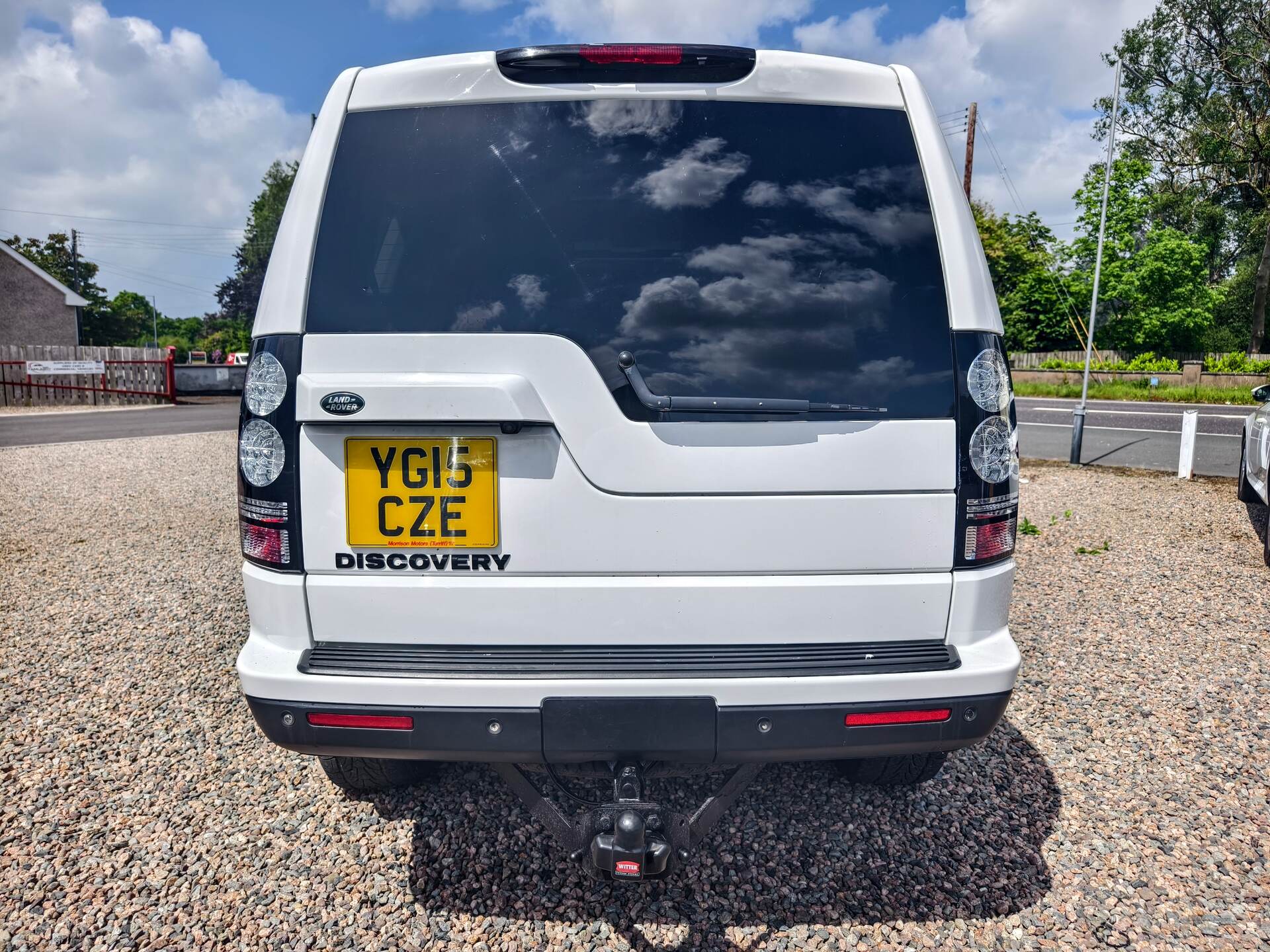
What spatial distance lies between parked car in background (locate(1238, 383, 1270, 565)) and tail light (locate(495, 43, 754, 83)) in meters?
5.90

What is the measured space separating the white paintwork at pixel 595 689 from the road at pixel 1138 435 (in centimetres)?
1052

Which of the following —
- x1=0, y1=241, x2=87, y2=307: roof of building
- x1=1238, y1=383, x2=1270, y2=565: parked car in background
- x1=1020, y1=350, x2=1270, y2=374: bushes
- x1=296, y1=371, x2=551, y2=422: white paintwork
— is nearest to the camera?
x1=296, y1=371, x2=551, y2=422: white paintwork

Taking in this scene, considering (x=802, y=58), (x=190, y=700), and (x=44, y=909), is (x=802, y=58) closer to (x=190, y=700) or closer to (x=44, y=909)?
(x=44, y=909)

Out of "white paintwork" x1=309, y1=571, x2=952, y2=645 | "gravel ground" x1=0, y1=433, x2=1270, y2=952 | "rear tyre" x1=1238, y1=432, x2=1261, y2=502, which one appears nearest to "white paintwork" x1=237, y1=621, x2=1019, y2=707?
"white paintwork" x1=309, y1=571, x2=952, y2=645

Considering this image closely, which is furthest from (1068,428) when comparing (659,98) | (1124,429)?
(659,98)

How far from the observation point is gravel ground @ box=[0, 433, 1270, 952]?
221 cm

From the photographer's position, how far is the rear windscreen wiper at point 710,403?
187 cm

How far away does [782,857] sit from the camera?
2.51m

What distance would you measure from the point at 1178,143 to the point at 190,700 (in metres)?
46.8

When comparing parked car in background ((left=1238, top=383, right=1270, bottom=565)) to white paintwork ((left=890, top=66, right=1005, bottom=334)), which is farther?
parked car in background ((left=1238, top=383, right=1270, bottom=565))

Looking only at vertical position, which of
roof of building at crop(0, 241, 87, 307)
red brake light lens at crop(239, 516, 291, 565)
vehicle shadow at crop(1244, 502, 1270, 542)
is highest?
roof of building at crop(0, 241, 87, 307)

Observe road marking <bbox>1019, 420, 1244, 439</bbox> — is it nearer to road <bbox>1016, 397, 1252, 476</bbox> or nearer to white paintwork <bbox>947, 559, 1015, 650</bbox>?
road <bbox>1016, 397, 1252, 476</bbox>

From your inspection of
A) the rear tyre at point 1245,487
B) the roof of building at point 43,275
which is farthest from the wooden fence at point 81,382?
the rear tyre at point 1245,487

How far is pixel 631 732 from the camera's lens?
188 cm
